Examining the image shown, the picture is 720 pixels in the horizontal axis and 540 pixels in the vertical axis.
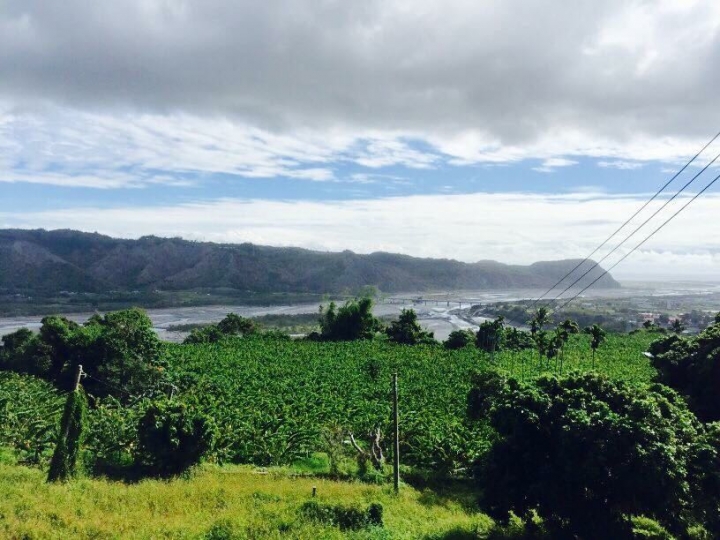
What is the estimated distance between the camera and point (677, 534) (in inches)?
652

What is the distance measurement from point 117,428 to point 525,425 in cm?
1942

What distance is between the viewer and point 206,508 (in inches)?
717

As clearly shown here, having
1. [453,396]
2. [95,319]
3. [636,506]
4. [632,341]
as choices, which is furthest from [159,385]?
[632,341]

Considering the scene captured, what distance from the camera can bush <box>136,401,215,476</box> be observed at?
22.3 m

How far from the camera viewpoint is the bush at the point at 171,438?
73.2ft

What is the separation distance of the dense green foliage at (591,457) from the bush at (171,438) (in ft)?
41.6

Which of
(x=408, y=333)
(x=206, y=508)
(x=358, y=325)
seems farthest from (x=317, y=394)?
(x=358, y=325)

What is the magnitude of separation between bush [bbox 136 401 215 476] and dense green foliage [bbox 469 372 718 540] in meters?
12.7

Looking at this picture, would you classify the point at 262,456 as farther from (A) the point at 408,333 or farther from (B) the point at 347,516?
(A) the point at 408,333

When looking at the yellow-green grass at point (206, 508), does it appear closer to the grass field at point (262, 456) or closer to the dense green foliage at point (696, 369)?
the grass field at point (262, 456)

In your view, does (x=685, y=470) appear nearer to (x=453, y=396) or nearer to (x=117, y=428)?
(x=117, y=428)

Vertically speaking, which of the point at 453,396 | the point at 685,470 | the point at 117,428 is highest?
the point at 685,470

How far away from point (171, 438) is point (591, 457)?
16967 millimetres

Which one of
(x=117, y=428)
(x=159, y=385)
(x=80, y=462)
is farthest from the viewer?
(x=159, y=385)
